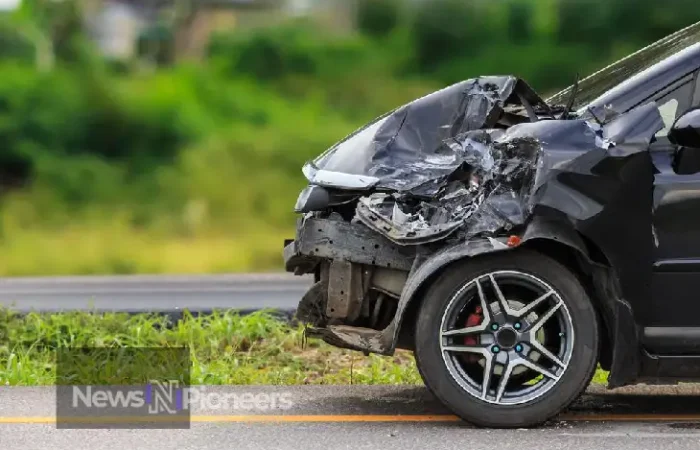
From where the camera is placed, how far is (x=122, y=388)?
654 centimetres

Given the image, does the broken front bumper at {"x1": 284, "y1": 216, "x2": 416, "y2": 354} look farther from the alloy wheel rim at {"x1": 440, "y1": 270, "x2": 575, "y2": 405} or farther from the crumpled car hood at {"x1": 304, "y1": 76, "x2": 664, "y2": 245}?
the alloy wheel rim at {"x1": 440, "y1": 270, "x2": 575, "y2": 405}

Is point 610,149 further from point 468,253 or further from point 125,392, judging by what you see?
point 125,392

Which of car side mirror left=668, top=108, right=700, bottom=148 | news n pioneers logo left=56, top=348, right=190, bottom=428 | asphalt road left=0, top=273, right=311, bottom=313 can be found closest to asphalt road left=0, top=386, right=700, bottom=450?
news n pioneers logo left=56, top=348, right=190, bottom=428

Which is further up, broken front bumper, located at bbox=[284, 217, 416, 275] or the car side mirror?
the car side mirror

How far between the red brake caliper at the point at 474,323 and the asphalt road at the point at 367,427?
13.4 inches

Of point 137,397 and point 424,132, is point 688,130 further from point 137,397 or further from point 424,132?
point 137,397

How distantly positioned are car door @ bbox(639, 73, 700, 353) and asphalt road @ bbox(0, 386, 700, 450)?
472 millimetres

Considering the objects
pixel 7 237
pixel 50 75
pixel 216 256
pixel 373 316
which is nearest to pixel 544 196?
pixel 373 316

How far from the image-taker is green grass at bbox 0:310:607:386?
22.8 feet

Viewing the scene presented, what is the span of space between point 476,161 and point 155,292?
743 cm

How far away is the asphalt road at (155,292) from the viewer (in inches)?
404

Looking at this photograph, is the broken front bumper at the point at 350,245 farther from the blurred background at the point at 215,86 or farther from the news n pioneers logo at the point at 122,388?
the blurred background at the point at 215,86

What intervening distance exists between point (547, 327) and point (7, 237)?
55.0ft

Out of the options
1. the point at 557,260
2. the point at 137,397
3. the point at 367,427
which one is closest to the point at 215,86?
the point at 137,397
